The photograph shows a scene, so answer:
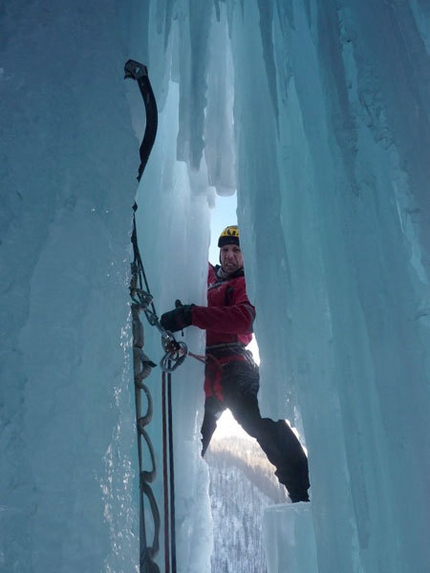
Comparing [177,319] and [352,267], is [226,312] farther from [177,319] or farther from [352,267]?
[352,267]

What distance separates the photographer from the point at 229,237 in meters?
3.35

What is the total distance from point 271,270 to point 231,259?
140cm

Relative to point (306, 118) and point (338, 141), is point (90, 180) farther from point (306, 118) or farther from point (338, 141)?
point (306, 118)

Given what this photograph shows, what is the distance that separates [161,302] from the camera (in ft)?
9.14

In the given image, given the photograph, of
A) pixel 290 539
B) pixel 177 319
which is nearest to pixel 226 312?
pixel 177 319

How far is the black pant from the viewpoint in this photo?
2513mm

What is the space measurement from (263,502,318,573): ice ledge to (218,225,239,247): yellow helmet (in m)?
1.86

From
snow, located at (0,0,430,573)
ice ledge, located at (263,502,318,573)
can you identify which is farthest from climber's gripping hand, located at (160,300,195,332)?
ice ledge, located at (263,502,318,573)

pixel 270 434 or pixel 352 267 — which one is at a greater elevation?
pixel 352 267

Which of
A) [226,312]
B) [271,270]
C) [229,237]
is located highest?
[229,237]

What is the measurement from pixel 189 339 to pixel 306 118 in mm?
1455

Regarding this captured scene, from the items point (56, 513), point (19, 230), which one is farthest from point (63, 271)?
point (56, 513)

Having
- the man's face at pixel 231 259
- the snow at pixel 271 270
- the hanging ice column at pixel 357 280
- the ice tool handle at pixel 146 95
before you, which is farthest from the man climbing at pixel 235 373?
the ice tool handle at pixel 146 95

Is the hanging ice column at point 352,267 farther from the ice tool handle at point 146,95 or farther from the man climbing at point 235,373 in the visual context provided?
the man climbing at point 235,373
